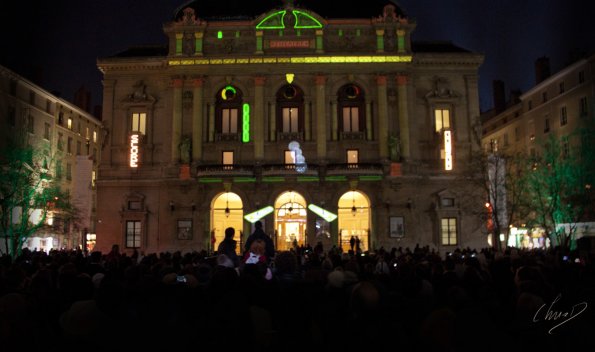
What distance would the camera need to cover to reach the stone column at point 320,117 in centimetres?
5112

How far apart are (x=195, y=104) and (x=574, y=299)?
4514 cm

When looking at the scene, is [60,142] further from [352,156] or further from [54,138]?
[352,156]

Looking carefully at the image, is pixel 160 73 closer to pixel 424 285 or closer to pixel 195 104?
pixel 195 104

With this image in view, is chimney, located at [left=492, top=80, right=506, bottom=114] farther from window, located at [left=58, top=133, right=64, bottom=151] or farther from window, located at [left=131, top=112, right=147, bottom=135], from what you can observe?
window, located at [left=58, top=133, right=64, bottom=151]

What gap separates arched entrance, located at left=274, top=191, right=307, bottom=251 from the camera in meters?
51.5

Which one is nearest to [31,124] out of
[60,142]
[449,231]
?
[60,142]

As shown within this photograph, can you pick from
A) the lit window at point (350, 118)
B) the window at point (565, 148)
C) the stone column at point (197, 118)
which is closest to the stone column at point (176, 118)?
the stone column at point (197, 118)

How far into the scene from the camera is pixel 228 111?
5259cm

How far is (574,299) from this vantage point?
9.80 meters

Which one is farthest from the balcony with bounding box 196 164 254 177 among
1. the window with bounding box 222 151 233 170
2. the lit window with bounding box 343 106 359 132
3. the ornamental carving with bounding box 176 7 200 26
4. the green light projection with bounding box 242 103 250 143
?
the ornamental carving with bounding box 176 7 200 26

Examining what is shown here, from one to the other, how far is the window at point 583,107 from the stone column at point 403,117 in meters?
18.9

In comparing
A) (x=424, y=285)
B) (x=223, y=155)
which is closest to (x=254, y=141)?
(x=223, y=155)

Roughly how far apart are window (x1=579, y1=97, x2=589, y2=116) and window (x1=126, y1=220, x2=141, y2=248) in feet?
148

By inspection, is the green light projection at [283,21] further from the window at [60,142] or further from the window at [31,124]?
the window at [60,142]
